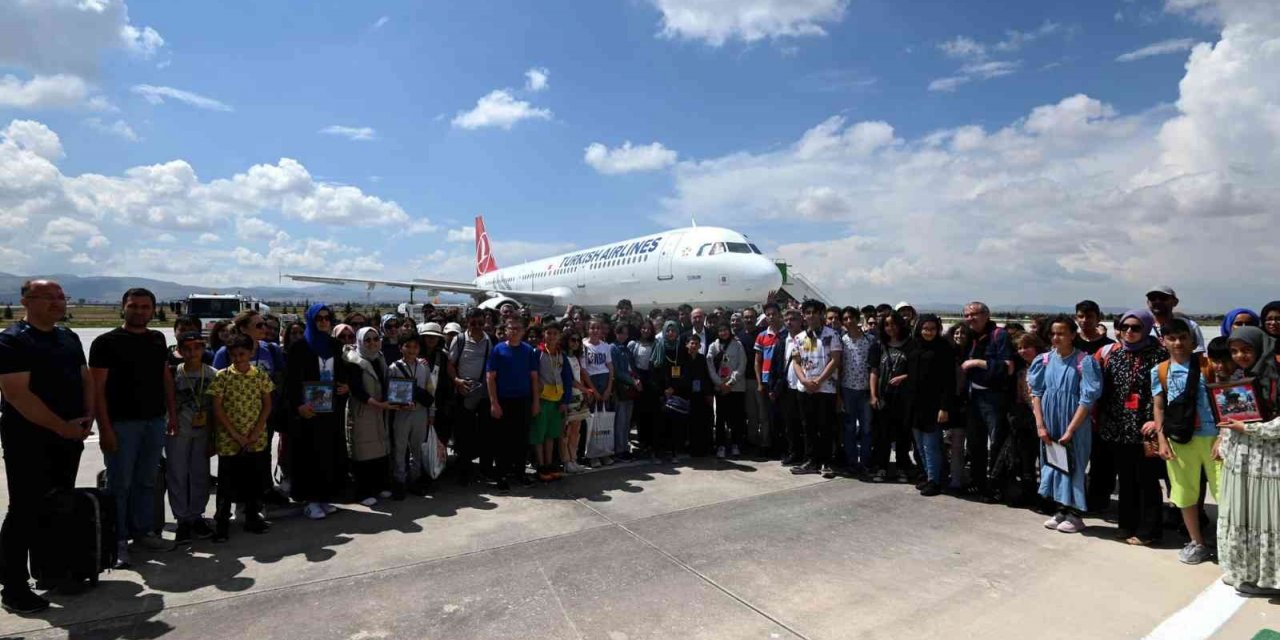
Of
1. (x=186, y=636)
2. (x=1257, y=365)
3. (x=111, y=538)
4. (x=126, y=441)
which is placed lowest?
(x=186, y=636)

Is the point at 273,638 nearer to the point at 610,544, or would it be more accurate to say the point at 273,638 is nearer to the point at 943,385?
the point at 610,544

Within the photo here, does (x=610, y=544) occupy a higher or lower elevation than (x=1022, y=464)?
lower

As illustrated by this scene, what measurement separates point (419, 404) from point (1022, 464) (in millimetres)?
Answer: 5659

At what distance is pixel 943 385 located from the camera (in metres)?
5.82


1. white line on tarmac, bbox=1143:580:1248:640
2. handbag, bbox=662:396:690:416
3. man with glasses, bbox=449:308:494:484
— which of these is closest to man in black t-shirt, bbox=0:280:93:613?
Result: man with glasses, bbox=449:308:494:484

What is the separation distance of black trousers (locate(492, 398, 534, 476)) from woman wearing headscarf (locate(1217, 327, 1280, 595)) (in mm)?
5447

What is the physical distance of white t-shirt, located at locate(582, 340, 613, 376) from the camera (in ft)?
23.8

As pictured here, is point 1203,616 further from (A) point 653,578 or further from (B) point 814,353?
(B) point 814,353

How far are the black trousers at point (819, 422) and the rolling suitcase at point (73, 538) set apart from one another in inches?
238

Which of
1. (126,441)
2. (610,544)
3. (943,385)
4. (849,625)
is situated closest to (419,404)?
(126,441)

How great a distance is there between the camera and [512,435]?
618 cm

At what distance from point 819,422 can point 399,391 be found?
4398mm

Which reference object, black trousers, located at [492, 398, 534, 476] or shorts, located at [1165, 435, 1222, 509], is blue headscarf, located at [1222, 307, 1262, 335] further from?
black trousers, located at [492, 398, 534, 476]

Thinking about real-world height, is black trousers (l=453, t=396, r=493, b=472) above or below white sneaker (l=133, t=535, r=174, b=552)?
above
